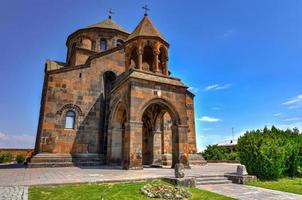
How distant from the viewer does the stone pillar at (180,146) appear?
12.1 meters

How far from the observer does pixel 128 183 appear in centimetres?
700

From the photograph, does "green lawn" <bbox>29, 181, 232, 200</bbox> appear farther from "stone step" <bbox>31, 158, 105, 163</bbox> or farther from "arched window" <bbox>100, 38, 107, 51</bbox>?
"arched window" <bbox>100, 38, 107, 51</bbox>

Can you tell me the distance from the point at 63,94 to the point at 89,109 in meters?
2.16

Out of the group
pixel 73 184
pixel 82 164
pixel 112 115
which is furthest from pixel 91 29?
pixel 73 184

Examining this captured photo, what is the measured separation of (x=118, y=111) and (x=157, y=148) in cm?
410

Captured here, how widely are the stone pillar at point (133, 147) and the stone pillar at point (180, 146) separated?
239 centimetres

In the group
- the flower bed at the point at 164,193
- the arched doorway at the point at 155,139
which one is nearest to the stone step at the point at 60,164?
the arched doorway at the point at 155,139

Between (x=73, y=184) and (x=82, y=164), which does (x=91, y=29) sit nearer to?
(x=82, y=164)

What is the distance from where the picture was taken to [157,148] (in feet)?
50.3

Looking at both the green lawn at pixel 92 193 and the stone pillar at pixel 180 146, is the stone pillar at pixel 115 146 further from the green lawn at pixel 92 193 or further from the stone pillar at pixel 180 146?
the green lawn at pixel 92 193

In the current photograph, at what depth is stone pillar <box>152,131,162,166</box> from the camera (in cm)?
1492

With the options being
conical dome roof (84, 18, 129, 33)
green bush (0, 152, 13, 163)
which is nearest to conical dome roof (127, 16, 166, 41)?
conical dome roof (84, 18, 129, 33)

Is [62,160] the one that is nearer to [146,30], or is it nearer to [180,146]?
[180,146]

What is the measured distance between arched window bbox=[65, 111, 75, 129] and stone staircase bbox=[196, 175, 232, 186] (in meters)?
10.2
